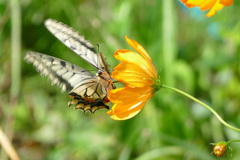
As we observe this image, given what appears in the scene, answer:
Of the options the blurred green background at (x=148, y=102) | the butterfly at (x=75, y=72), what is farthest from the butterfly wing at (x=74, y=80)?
the blurred green background at (x=148, y=102)

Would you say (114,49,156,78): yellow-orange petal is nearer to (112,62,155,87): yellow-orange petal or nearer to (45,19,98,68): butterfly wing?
(112,62,155,87): yellow-orange petal

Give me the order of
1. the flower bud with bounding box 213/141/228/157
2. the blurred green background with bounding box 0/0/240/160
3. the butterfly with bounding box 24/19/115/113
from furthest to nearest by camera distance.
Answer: the blurred green background with bounding box 0/0/240/160
the butterfly with bounding box 24/19/115/113
the flower bud with bounding box 213/141/228/157

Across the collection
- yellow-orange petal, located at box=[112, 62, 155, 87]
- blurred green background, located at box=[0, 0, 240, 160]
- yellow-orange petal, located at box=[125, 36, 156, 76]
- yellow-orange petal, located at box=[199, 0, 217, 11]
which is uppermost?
yellow-orange petal, located at box=[199, 0, 217, 11]

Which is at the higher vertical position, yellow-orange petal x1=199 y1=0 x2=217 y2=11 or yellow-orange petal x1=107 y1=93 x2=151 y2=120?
yellow-orange petal x1=199 y1=0 x2=217 y2=11

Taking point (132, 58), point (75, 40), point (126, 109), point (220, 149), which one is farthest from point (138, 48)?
point (75, 40)

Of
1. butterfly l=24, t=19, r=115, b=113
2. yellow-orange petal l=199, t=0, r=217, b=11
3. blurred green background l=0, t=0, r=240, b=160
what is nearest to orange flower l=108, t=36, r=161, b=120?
yellow-orange petal l=199, t=0, r=217, b=11

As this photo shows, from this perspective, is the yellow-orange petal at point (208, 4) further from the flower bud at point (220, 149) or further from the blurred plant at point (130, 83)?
the flower bud at point (220, 149)

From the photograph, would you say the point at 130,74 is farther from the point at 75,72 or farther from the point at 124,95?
the point at 75,72

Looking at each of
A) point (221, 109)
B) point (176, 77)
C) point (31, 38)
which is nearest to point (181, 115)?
point (221, 109)
